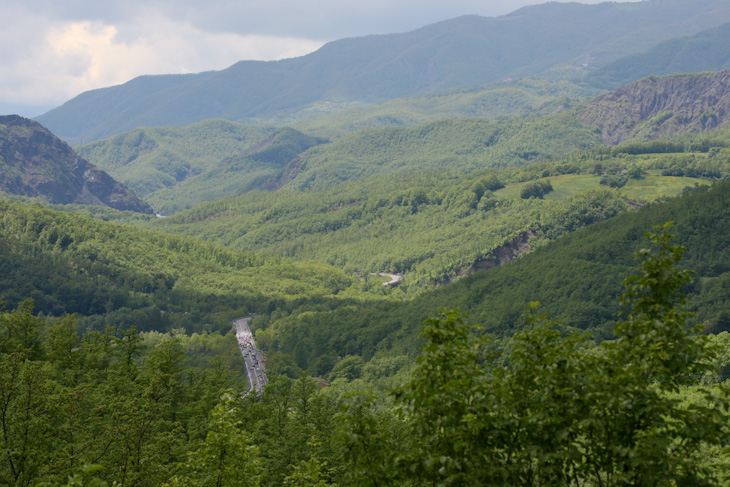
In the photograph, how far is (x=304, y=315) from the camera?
183750 millimetres

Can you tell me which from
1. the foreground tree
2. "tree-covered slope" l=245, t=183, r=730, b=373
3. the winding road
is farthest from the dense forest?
"tree-covered slope" l=245, t=183, r=730, b=373

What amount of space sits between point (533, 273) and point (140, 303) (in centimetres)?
11004

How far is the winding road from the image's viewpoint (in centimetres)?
12893

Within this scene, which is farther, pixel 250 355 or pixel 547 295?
pixel 547 295

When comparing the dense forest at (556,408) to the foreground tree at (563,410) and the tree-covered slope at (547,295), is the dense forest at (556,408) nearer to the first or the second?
the foreground tree at (563,410)

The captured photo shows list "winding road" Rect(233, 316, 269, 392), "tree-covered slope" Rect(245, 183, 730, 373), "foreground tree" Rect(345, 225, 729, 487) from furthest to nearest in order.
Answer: "tree-covered slope" Rect(245, 183, 730, 373) → "winding road" Rect(233, 316, 269, 392) → "foreground tree" Rect(345, 225, 729, 487)

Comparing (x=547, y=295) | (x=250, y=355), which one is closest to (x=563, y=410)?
(x=250, y=355)

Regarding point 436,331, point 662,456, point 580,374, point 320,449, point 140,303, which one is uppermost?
point 436,331

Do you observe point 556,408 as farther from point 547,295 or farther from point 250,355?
point 547,295

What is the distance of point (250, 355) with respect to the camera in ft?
504

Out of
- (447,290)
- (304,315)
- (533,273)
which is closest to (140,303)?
(304,315)

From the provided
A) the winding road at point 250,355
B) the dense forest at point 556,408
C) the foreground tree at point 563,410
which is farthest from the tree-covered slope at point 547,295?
the foreground tree at point 563,410

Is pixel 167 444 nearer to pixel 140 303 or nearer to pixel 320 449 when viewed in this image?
pixel 320 449

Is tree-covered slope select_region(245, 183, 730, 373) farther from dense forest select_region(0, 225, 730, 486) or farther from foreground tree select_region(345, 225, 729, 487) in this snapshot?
foreground tree select_region(345, 225, 729, 487)
